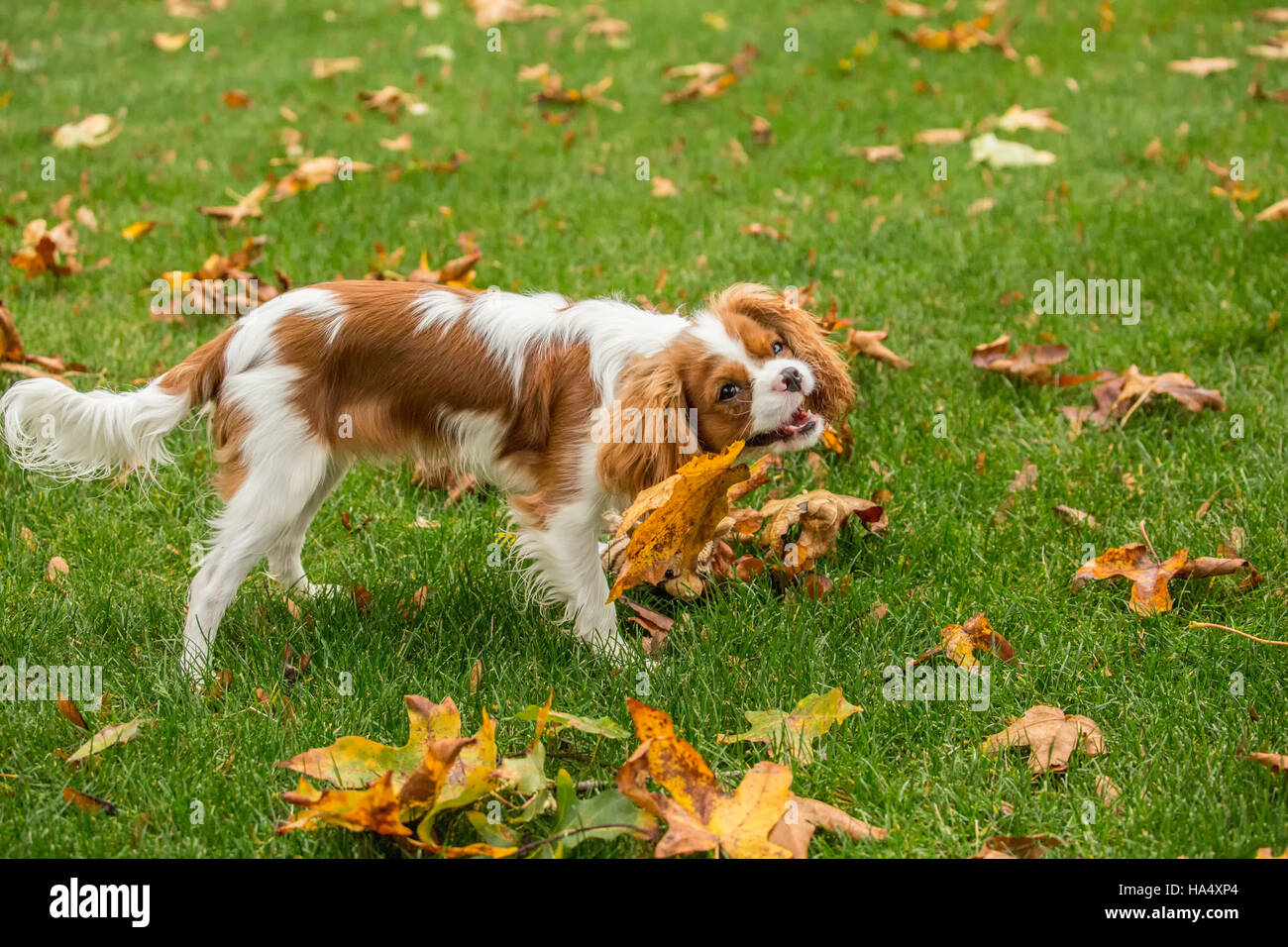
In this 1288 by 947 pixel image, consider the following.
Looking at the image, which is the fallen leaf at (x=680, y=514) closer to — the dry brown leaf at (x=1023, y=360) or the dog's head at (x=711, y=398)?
the dog's head at (x=711, y=398)

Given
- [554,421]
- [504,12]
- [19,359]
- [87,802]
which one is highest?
[504,12]

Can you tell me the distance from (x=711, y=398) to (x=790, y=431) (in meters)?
0.26

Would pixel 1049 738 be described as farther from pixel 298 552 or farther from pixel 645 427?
pixel 298 552

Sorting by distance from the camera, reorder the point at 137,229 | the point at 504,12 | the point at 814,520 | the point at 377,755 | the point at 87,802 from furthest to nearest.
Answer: the point at 504,12 → the point at 137,229 → the point at 814,520 → the point at 87,802 → the point at 377,755

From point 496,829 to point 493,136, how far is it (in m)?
6.49

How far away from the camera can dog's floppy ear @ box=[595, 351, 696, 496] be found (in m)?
3.34

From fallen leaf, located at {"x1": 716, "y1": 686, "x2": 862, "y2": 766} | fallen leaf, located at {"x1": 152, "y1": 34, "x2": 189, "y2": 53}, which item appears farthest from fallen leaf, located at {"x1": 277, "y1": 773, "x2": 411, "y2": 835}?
fallen leaf, located at {"x1": 152, "y1": 34, "x2": 189, "y2": 53}

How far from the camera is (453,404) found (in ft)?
A: 12.0

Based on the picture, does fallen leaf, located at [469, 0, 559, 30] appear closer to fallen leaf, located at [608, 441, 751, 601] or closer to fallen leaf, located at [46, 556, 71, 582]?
fallen leaf, located at [46, 556, 71, 582]

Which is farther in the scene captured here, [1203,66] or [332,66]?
[332,66]

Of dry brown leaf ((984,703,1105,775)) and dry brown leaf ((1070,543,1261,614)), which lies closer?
dry brown leaf ((984,703,1105,775))

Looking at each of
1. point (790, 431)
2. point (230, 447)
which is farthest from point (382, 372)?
point (790, 431)

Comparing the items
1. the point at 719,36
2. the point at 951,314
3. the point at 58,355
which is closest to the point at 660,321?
the point at 951,314

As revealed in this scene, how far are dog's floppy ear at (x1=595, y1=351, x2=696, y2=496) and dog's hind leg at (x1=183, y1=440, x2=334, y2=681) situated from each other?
2.91 ft
